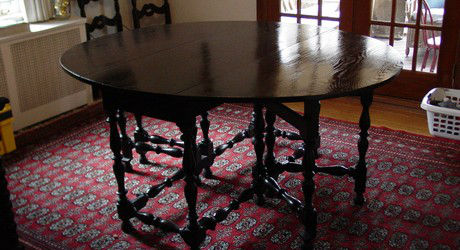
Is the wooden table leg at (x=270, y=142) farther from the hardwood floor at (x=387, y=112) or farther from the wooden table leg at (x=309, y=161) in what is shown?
the hardwood floor at (x=387, y=112)

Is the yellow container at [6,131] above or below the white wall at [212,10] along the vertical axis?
below

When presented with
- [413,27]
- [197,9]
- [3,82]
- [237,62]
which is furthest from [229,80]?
[197,9]

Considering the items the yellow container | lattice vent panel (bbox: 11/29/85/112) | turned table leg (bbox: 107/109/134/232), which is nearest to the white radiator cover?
lattice vent panel (bbox: 11/29/85/112)

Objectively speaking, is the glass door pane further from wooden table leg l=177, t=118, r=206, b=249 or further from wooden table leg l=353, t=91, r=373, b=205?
wooden table leg l=177, t=118, r=206, b=249

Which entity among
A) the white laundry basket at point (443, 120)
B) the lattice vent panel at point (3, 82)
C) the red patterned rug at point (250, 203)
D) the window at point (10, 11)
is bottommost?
the red patterned rug at point (250, 203)

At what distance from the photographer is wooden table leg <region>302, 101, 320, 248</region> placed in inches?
79.9

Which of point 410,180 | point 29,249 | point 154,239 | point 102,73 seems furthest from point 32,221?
point 410,180

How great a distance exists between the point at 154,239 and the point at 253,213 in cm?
50

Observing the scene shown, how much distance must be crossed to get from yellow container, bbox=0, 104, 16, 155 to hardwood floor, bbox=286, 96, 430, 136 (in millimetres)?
1982

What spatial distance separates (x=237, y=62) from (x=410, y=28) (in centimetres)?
218

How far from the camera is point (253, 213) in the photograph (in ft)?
8.55

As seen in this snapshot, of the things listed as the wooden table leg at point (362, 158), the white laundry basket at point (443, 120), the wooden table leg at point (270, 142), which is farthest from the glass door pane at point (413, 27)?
the wooden table leg at point (270, 142)

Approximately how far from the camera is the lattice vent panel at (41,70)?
3.60 m

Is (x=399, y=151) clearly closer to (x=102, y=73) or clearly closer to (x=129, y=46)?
(x=129, y=46)
